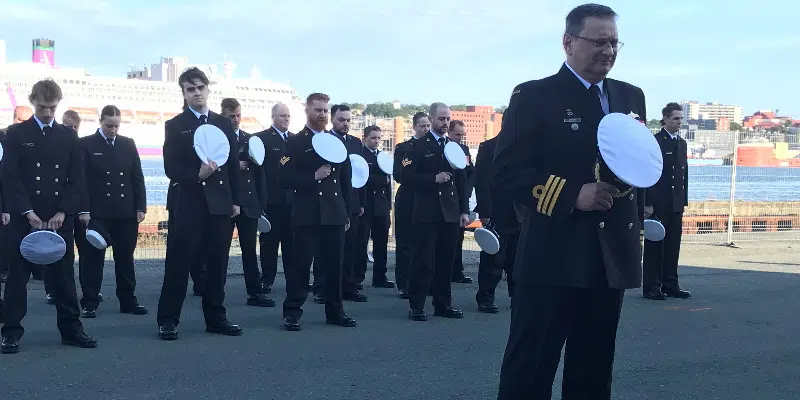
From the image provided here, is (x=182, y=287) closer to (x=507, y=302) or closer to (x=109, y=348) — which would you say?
(x=109, y=348)

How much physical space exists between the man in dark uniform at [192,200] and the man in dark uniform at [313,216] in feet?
2.21

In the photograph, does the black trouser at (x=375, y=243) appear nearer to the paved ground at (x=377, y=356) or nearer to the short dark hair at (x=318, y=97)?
the paved ground at (x=377, y=356)

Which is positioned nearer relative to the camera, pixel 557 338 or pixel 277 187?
pixel 557 338

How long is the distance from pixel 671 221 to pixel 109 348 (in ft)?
22.0

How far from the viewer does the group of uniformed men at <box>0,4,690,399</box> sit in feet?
12.7

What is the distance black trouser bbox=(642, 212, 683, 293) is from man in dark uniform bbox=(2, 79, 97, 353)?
639 cm

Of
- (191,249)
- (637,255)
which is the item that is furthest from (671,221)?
(637,255)

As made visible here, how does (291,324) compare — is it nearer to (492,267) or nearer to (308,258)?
(308,258)

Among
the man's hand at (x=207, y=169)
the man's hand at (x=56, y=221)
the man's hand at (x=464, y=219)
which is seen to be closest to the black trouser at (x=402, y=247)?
the man's hand at (x=464, y=219)

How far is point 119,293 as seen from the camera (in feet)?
31.9

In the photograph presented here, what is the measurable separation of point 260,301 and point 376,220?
8.48 feet

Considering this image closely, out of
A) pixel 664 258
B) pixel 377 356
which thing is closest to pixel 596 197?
pixel 377 356

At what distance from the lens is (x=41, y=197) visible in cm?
741

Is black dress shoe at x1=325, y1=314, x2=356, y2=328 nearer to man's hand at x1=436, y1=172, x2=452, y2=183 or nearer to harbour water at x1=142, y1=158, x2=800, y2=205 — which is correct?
man's hand at x1=436, y1=172, x2=452, y2=183
